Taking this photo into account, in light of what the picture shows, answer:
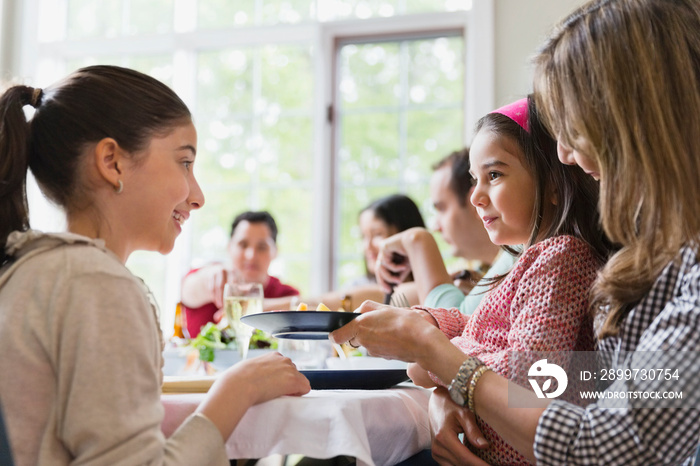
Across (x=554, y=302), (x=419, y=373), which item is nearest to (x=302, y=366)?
(x=419, y=373)

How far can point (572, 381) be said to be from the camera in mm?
1179

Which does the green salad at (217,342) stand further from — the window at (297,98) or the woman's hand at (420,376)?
the window at (297,98)

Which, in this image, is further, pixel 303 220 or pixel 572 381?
pixel 303 220

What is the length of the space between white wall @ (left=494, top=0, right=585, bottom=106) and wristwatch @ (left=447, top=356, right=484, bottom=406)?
298cm

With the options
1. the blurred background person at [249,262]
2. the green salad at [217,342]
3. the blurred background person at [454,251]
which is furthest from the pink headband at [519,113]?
the blurred background person at [249,262]

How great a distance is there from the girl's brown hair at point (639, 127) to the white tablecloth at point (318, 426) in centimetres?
39

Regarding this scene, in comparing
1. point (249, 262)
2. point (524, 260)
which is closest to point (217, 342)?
point (524, 260)

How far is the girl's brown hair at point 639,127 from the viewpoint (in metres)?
1.05

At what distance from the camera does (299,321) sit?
4.11 ft

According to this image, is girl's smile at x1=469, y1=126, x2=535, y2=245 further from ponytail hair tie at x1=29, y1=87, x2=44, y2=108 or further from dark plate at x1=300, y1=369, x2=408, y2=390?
ponytail hair tie at x1=29, y1=87, x2=44, y2=108

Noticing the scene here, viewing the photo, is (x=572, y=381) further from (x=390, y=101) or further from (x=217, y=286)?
(x=390, y=101)

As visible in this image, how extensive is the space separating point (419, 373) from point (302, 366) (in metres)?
0.52

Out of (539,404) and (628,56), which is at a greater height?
(628,56)

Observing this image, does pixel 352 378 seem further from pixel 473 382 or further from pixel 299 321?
pixel 473 382
